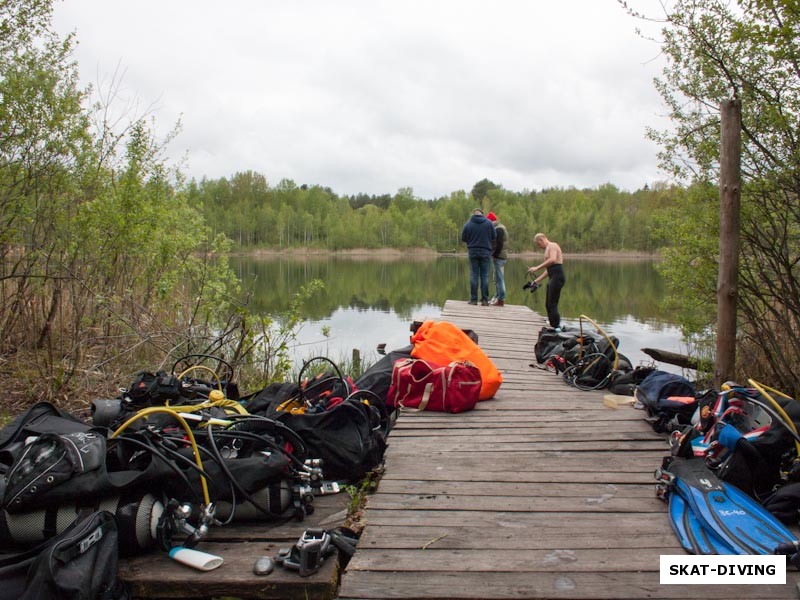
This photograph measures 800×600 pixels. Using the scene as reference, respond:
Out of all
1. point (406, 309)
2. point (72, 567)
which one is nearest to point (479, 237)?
point (72, 567)

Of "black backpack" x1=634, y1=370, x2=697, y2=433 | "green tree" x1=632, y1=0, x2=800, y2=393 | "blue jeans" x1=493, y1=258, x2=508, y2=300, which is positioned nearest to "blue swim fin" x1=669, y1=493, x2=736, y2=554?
"black backpack" x1=634, y1=370, x2=697, y2=433

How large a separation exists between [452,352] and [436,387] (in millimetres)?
573

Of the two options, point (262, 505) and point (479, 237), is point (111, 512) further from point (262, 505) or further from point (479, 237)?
point (479, 237)

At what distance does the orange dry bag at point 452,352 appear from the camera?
4.79 m

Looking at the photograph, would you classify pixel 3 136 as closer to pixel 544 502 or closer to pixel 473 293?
pixel 544 502

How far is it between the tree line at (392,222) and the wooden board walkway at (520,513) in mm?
59721

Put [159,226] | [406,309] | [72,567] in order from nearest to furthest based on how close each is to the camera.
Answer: [72,567] < [159,226] < [406,309]

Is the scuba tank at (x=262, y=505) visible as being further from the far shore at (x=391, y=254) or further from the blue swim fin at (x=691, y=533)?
the far shore at (x=391, y=254)

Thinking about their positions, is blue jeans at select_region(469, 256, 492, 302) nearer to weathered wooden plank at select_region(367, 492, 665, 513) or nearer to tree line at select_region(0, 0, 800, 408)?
tree line at select_region(0, 0, 800, 408)

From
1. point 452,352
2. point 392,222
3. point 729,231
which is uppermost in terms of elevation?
point 392,222

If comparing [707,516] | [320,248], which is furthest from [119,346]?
[320,248]

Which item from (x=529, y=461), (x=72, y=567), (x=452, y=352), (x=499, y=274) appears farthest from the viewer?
(x=499, y=274)

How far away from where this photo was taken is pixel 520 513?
2.61 meters

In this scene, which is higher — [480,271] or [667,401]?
[480,271]
